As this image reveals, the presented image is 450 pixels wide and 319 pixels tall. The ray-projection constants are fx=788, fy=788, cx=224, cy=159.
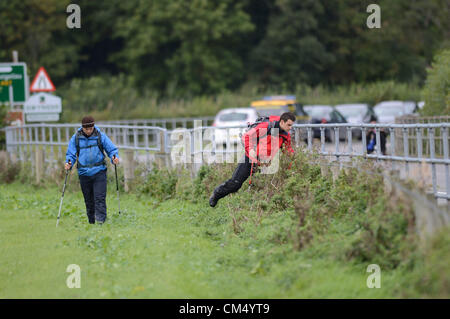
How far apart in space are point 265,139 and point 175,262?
307cm

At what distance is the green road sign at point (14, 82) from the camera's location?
25.2 m

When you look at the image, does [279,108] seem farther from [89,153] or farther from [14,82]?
[89,153]

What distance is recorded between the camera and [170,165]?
52.7 feet

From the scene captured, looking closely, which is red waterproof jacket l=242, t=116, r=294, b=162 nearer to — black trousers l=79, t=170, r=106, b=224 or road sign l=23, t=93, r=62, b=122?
black trousers l=79, t=170, r=106, b=224

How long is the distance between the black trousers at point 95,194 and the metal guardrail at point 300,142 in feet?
7.71

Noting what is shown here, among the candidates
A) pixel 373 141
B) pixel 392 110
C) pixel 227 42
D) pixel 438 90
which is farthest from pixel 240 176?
pixel 227 42

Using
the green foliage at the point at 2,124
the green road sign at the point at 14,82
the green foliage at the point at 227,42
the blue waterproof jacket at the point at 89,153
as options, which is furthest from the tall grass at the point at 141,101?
the blue waterproof jacket at the point at 89,153

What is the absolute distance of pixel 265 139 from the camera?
37.0 ft

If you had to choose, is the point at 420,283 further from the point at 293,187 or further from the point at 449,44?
the point at 449,44

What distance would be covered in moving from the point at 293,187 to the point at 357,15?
49815 millimetres

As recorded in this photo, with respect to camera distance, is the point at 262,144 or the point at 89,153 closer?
the point at 262,144

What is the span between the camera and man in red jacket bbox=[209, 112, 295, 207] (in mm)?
11156

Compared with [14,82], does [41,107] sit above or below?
below

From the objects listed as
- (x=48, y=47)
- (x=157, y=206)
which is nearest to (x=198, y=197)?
(x=157, y=206)
